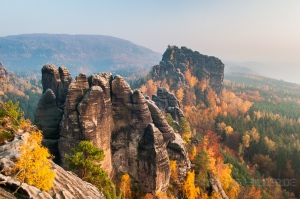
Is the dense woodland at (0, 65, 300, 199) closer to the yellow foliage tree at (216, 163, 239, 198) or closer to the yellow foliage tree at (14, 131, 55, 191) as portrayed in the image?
the yellow foliage tree at (216, 163, 239, 198)

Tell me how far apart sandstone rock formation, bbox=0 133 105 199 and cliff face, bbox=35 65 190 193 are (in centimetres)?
1292

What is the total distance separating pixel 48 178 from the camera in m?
19.7

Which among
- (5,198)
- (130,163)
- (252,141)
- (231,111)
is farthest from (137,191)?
(231,111)

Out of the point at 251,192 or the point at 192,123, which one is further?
the point at 192,123

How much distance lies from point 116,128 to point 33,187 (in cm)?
2369

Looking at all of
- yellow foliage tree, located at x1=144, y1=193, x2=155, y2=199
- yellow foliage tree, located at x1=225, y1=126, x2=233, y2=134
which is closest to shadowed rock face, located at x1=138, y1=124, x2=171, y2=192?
yellow foliage tree, located at x1=144, y1=193, x2=155, y2=199

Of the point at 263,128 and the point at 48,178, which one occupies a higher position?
the point at 48,178

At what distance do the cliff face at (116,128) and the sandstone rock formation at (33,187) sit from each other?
12915 millimetres

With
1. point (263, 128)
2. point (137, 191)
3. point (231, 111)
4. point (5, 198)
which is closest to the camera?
point (5, 198)

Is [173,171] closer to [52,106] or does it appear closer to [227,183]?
[227,183]

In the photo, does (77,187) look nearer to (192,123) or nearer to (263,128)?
(192,123)

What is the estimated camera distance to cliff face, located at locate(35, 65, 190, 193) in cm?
3738

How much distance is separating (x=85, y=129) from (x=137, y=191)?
13868 mm

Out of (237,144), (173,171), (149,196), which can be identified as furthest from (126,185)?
(237,144)
